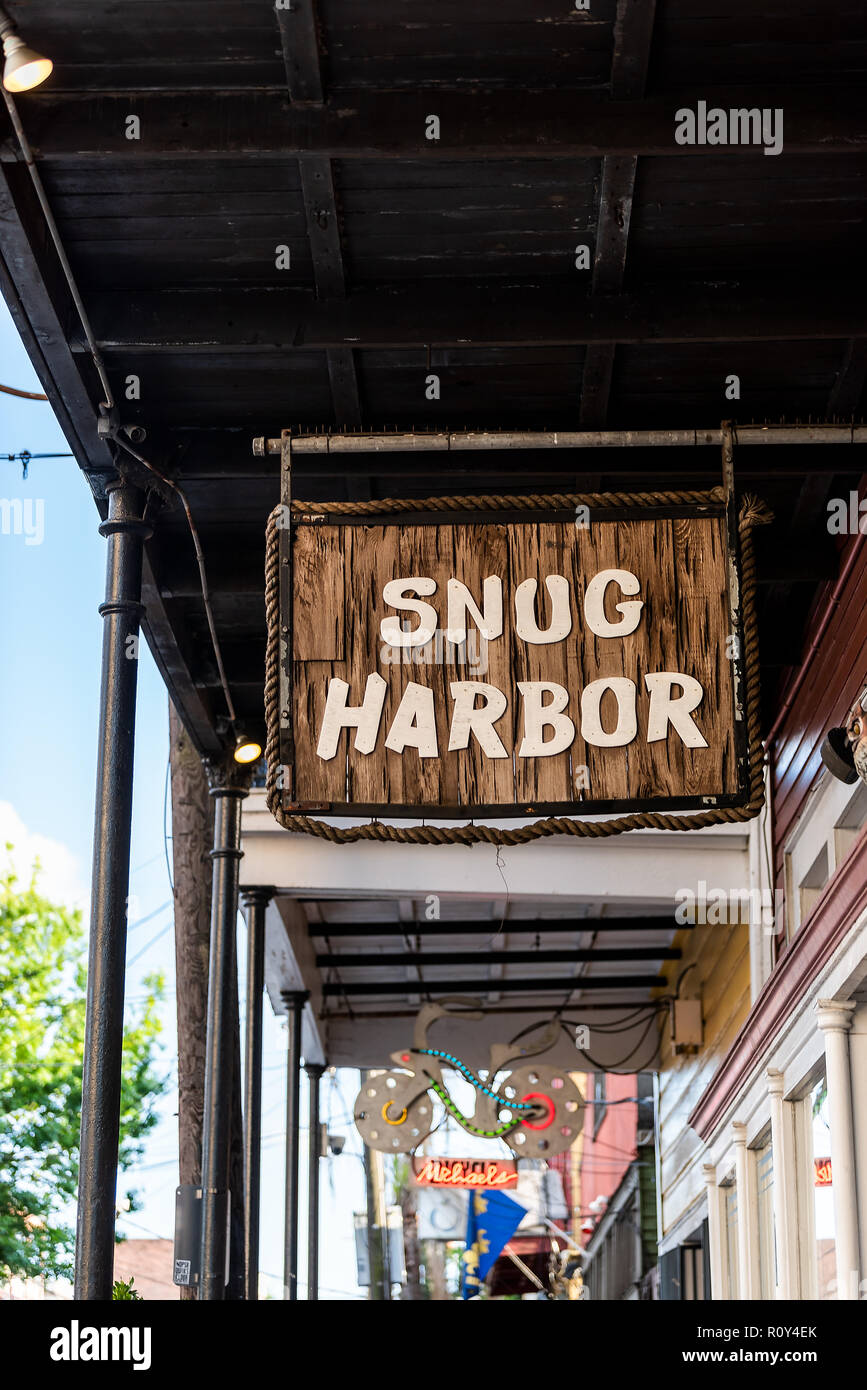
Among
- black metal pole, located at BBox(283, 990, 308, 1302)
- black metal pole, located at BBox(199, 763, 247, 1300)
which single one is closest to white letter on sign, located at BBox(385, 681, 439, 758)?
black metal pole, located at BBox(199, 763, 247, 1300)

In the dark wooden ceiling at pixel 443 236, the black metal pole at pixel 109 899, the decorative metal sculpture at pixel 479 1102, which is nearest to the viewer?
the dark wooden ceiling at pixel 443 236

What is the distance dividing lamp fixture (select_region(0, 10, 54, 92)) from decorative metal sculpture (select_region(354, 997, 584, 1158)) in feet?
32.4

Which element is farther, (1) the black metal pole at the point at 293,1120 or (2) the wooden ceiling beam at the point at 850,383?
(1) the black metal pole at the point at 293,1120

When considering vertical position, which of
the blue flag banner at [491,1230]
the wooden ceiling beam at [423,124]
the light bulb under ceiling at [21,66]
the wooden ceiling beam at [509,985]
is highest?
the wooden ceiling beam at [423,124]

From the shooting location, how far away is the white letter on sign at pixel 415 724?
186 inches

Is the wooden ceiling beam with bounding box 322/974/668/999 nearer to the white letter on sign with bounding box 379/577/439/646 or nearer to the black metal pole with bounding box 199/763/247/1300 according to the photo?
the black metal pole with bounding box 199/763/247/1300

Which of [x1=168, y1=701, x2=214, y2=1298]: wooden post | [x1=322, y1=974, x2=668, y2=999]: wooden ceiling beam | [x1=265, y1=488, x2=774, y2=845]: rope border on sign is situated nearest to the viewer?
[x1=265, y1=488, x2=774, y2=845]: rope border on sign

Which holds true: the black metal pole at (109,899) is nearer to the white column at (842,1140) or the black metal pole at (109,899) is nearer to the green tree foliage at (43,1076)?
the white column at (842,1140)

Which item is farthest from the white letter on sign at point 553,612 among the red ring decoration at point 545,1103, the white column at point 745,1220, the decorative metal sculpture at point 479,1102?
the red ring decoration at point 545,1103

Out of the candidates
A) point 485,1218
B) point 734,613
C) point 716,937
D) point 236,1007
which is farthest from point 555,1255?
point 734,613

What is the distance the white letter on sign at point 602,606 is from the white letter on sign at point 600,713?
0.53 ft

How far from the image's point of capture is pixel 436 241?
5.15 meters

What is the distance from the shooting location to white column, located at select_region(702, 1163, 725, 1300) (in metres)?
10.2
